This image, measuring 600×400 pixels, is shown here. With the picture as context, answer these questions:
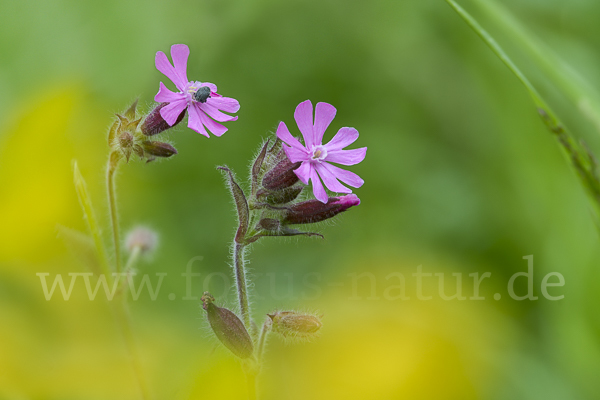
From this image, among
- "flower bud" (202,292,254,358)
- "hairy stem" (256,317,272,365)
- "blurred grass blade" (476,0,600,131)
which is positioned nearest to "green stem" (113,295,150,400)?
"flower bud" (202,292,254,358)

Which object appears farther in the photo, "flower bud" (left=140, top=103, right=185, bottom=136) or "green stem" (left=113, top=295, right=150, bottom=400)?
"flower bud" (left=140, top=103, right=185, bottom=136)

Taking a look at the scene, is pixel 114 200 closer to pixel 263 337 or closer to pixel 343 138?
pixel 263 337

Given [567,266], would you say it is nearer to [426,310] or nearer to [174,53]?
[426,310]

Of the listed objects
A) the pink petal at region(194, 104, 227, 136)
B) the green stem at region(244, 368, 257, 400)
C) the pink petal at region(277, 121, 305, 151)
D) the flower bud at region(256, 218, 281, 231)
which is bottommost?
the green stem at region(244, 368, 257, 400)

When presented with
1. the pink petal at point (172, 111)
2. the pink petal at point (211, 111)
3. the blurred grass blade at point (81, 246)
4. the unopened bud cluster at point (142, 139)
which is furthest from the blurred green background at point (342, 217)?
the pink petal at point (211, 111)

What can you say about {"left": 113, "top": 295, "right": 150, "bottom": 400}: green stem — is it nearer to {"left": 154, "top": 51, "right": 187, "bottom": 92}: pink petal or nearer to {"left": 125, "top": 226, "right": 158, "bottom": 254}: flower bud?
{"left": 125, "top": 226, "right": 158, "bottom": 254}: flower bud

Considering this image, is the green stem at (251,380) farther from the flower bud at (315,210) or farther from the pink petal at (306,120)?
the pink petal at (306,120)

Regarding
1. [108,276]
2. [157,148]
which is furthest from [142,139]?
[108,276]

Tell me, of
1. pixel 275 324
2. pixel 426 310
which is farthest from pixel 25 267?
pixel 426 310
